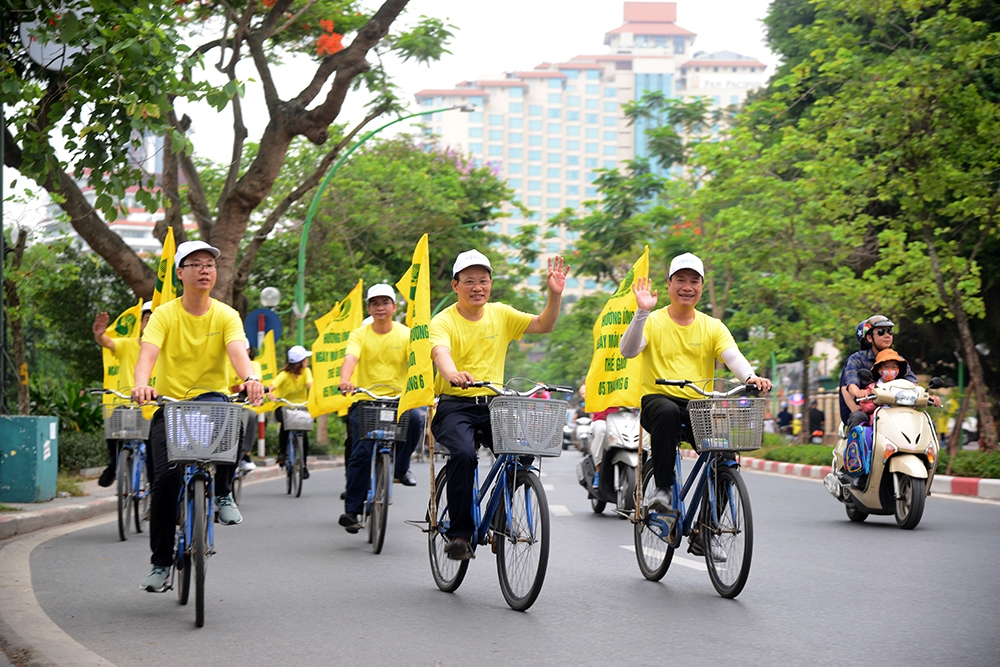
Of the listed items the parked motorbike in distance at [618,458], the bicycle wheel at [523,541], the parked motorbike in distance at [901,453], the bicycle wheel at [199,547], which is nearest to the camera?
the bicycle wheel at [199,547]

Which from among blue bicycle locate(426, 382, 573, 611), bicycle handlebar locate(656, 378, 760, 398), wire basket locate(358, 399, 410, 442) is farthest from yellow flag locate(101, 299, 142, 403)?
bicycle handlebar locate(656, 378, 760, 398)

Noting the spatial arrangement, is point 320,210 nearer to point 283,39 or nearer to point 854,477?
point 283,39

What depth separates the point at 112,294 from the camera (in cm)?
2611

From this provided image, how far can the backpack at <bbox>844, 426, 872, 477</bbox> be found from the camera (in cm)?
1067

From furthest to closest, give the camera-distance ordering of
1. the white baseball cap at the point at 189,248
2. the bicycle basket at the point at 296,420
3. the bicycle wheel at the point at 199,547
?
the bicycle basket at the point at 296,420 → the white baseball cap at the point at 189,248 → the bicycle wheel at the point at 199,547

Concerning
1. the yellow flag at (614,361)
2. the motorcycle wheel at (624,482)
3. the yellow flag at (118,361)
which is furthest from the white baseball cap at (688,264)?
the yellow flag at (118,361)

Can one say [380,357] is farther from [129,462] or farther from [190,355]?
[190,355]

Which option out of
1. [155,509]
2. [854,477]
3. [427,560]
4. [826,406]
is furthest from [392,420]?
[826,406]

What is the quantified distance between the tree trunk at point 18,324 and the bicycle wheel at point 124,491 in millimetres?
8895

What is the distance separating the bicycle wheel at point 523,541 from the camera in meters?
6.26

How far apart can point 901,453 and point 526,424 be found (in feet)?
16.8

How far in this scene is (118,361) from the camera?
11195 millimetres

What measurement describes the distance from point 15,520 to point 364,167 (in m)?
21.6

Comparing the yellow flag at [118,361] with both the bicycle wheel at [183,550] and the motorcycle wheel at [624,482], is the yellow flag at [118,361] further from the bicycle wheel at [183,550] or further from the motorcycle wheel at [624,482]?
the motorcycle wheel at [624,482]
